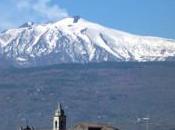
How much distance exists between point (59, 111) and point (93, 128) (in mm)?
4734

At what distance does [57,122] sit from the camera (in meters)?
112

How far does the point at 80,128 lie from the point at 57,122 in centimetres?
350

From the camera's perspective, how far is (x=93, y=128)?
111500mm

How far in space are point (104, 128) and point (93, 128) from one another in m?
1.34

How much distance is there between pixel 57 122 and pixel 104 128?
560 centimetres

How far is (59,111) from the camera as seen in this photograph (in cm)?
11300

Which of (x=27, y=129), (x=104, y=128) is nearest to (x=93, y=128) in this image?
(x=104, y=128)

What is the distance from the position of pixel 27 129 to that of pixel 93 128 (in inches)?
361

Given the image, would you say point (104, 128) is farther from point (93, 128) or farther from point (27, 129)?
point (27, 129)

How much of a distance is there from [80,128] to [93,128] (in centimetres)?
263

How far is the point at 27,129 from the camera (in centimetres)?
11588

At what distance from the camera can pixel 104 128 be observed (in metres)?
112

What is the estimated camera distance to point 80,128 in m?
114
